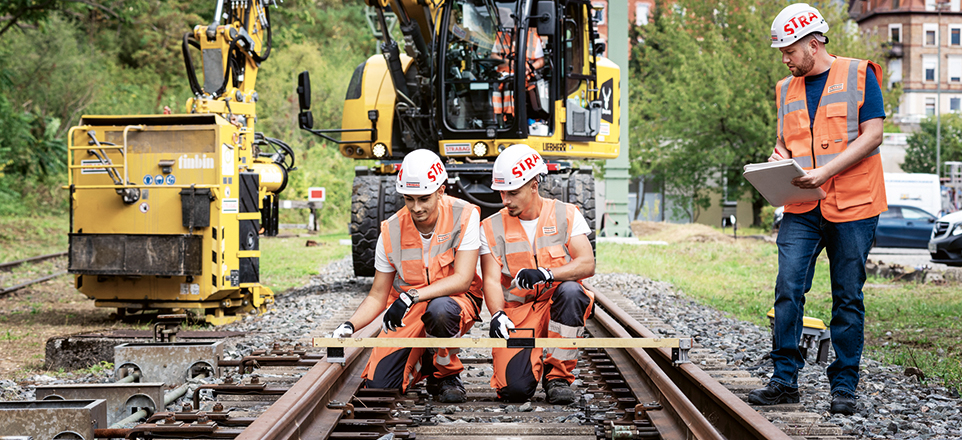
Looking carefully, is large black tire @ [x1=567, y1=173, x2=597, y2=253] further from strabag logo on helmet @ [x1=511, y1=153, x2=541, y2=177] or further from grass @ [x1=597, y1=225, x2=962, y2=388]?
strabag logo on helmet @ [x1=511, y1=153, x2=541, y2=177]

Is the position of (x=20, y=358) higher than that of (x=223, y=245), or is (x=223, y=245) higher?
(x=223, y=245)

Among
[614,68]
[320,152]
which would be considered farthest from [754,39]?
[614,68]

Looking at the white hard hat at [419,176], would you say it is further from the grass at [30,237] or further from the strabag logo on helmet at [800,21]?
the grass at [30,237]

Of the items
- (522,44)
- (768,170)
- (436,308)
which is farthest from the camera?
(522,44)

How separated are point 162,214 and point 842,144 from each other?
18.6ft

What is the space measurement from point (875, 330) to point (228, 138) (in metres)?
5.90

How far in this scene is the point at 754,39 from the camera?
3041 cm

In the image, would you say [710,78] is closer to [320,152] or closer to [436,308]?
[320,152]

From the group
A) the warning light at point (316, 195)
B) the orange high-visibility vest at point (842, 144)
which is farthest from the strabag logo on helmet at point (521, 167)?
the warning light at point (316, 195)

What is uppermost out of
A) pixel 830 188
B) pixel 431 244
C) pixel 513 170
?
pixel 513 170

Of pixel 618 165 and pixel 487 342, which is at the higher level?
pixel 618 165

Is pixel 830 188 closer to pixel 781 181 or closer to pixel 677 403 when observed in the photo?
pixel 781 181

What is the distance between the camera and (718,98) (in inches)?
1168

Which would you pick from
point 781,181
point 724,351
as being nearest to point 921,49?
point 724,351
